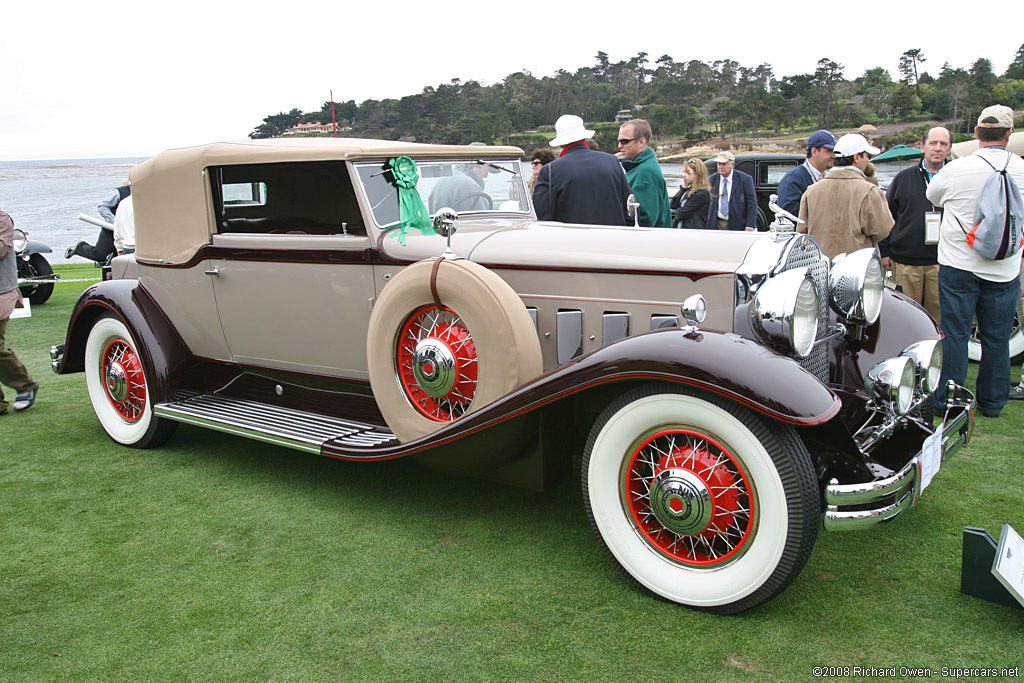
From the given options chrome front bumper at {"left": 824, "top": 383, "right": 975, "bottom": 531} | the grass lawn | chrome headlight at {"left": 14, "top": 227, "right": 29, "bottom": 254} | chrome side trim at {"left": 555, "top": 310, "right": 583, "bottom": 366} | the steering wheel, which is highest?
the steering wheel

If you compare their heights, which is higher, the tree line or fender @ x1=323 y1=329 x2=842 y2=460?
the tree line

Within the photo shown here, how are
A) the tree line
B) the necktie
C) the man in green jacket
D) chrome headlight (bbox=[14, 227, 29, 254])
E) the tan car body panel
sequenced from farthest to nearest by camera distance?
1. the tree line
2. chrome headlight (bbox=[14, 227, 29, 254])
3. the necktie
4. the man in green jacket
5. the tan car body panel

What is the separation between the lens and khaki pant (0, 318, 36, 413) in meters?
5.45

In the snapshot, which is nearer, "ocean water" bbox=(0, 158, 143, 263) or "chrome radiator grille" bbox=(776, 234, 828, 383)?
"chrome radiator grille" bbox=(776, 234, 828, 383)

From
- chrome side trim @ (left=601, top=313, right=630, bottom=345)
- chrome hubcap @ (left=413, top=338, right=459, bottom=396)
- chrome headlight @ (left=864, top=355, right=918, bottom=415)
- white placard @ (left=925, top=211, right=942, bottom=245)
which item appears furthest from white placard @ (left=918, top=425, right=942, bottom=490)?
white placard @ (left=925, top=211, right=942, bottom=245)

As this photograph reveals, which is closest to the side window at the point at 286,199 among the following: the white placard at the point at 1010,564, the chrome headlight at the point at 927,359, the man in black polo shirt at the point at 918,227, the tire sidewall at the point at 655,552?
the tire sidewall at the point at 655,552

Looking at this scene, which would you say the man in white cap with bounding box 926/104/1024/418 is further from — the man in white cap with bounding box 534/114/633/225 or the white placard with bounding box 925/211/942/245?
the man in white cap with bounding box 534/114/633/225

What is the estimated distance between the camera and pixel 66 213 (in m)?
34.8

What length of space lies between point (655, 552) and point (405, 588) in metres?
0.97

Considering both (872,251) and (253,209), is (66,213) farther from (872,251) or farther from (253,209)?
(872,251)

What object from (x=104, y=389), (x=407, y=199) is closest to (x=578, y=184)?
(x=407, y=199)

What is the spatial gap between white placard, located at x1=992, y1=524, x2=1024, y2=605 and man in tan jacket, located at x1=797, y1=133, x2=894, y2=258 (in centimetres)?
279

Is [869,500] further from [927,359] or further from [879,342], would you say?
[879,342]

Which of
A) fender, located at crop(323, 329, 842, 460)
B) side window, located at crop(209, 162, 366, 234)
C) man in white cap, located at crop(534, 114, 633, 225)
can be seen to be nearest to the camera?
fender, located at crop(323, 329, 842, 460)
